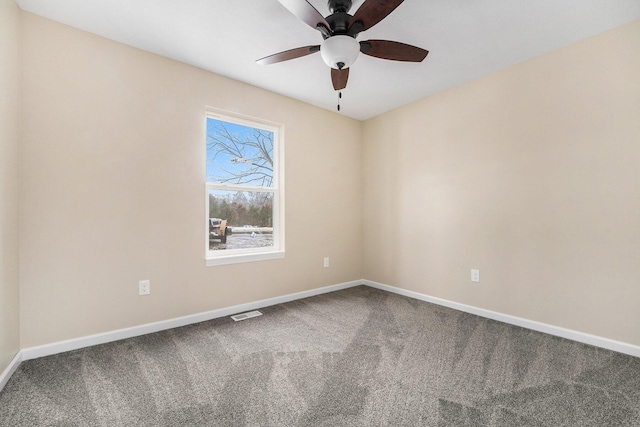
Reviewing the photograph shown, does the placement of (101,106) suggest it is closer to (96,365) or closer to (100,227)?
(100,227)

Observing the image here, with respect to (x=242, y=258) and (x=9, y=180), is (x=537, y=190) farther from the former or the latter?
(x=9, y=180)

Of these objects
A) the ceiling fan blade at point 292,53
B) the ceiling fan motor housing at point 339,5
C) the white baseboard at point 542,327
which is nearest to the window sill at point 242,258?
the white baseboard at point 542,327

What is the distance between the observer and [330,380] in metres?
1.76

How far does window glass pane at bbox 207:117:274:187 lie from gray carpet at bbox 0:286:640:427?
153 cm

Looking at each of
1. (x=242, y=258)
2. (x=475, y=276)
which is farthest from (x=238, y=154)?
(x=475, y=276)

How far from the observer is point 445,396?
1.60 meters

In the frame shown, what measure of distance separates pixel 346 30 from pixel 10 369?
298cm

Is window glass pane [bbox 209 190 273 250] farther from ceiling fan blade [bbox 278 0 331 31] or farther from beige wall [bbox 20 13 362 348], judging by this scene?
ceiling fan blade [bbox 278 0 331 31]

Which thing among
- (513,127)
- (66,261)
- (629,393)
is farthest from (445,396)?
(66,261)

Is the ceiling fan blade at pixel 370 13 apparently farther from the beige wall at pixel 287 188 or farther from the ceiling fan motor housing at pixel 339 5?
the beige wall at pixel 287 188

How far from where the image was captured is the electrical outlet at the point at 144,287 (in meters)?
2.42

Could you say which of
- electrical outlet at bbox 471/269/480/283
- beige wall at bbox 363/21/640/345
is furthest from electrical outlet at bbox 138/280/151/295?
electrical outlet at bbox 471/269/480/283

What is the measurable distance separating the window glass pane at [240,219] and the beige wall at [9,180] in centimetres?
138

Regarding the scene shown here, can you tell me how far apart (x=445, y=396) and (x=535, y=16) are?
8.49 ft
